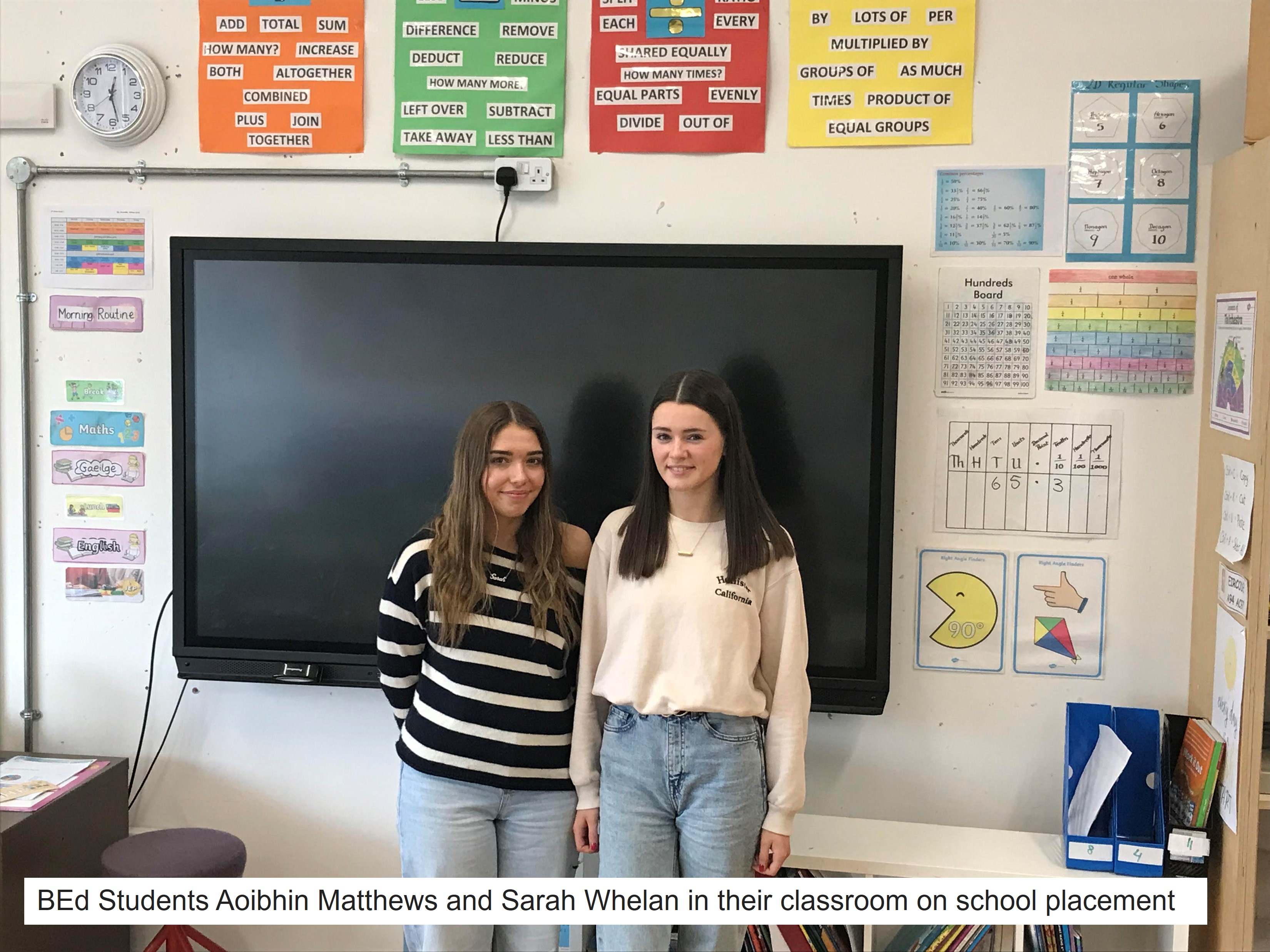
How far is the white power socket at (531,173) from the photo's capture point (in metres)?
2.31

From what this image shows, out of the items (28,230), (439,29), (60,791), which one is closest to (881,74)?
(439,29)

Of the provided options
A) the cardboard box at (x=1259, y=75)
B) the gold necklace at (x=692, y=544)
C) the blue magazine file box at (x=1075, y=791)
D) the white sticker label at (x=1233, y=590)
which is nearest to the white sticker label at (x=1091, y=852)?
the blue magazine file box at (x=1075, y=791)

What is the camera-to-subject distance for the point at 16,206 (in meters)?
2.49

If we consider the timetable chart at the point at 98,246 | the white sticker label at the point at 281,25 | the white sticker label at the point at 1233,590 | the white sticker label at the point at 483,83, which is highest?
the white sticker label at the point at 281,25

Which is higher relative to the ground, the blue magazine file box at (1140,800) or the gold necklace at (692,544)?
the gold necklace at (692,544)

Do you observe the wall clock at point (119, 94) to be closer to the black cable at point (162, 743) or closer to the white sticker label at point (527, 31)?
the white sticker label at point (527, 31)

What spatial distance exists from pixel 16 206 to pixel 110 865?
1.54 meters

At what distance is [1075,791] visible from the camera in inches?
82.3

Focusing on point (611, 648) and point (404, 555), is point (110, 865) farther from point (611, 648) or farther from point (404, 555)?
point (611, 648)

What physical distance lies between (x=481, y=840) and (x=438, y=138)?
4.95 ft

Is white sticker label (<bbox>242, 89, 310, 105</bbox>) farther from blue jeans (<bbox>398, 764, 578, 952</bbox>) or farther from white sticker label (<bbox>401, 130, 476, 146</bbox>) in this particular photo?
blue jeans (<bbox>398, 764, 578, 952</bbox>)

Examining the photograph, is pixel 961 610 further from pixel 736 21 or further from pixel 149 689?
pixel 149 689

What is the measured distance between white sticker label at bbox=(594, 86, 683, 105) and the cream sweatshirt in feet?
3.23

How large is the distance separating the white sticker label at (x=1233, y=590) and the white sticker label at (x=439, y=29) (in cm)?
192
